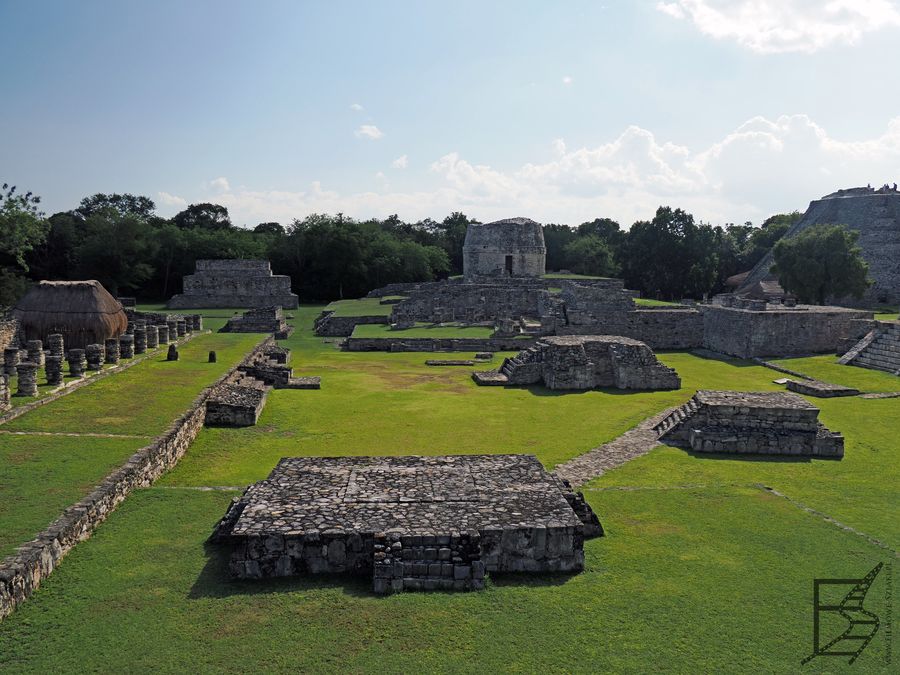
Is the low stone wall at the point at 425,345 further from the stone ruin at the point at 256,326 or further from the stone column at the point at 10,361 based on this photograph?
the stone column at the point at 10,361

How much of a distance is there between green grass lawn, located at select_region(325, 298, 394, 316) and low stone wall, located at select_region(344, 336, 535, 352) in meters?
6.76

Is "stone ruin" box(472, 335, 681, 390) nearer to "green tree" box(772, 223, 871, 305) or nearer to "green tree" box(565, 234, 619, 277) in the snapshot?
"green tree" box(772, 223, 871, 305)

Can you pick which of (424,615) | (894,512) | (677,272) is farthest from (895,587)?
(677,272)

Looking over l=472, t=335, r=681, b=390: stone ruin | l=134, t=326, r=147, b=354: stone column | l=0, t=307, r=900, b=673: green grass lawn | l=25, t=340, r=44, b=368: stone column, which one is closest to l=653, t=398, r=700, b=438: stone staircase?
l=0, t=307, r=900, b=673: green grass lawn

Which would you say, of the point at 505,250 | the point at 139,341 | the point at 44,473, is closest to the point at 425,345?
the point at 139,341

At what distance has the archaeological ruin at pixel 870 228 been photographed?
133 feet

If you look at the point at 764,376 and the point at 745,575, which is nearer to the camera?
the point at 745,575

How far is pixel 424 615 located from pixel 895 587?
4.69 metres

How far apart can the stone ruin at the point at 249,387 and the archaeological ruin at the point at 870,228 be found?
33316mm

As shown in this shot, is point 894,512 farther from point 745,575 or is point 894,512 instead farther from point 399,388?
point 399,388

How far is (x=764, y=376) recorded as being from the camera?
20094mm

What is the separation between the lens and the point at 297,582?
6.37m

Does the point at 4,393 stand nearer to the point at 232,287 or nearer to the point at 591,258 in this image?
the point at 232,287

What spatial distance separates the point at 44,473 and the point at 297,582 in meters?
4.16
